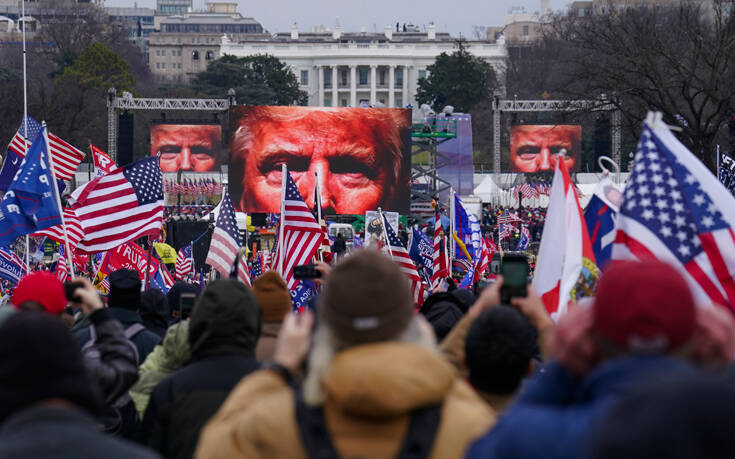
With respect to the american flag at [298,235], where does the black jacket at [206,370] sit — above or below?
above

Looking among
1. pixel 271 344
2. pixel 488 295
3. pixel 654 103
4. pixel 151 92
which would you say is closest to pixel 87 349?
pixel 271 344

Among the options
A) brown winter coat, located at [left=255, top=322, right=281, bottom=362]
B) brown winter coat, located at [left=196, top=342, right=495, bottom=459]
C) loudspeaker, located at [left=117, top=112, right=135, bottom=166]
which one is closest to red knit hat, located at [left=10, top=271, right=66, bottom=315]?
brown winter coat, located at [left=255, top=322, right=281, bottom=362]

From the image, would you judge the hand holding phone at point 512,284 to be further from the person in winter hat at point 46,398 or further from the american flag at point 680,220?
the american flag at point 680,220

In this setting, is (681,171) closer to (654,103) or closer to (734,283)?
(734,283)

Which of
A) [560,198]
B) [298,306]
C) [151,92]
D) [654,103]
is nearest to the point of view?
[560,198]

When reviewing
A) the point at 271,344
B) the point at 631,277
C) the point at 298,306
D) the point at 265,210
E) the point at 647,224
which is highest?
the point at 631,277

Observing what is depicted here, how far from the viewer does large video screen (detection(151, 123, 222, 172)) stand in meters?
59.9

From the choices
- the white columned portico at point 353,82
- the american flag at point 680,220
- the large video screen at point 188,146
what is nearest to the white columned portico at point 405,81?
the white columned portico at point 353,82

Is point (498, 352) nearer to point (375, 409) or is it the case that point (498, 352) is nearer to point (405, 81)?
point (375, 409)

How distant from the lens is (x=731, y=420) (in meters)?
1.90

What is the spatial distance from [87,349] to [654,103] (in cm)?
1858

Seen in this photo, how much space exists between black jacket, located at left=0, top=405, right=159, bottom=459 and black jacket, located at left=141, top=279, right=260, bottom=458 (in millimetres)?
1243

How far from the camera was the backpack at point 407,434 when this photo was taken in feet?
8.61

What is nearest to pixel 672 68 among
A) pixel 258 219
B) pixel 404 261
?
pixel 404 261
